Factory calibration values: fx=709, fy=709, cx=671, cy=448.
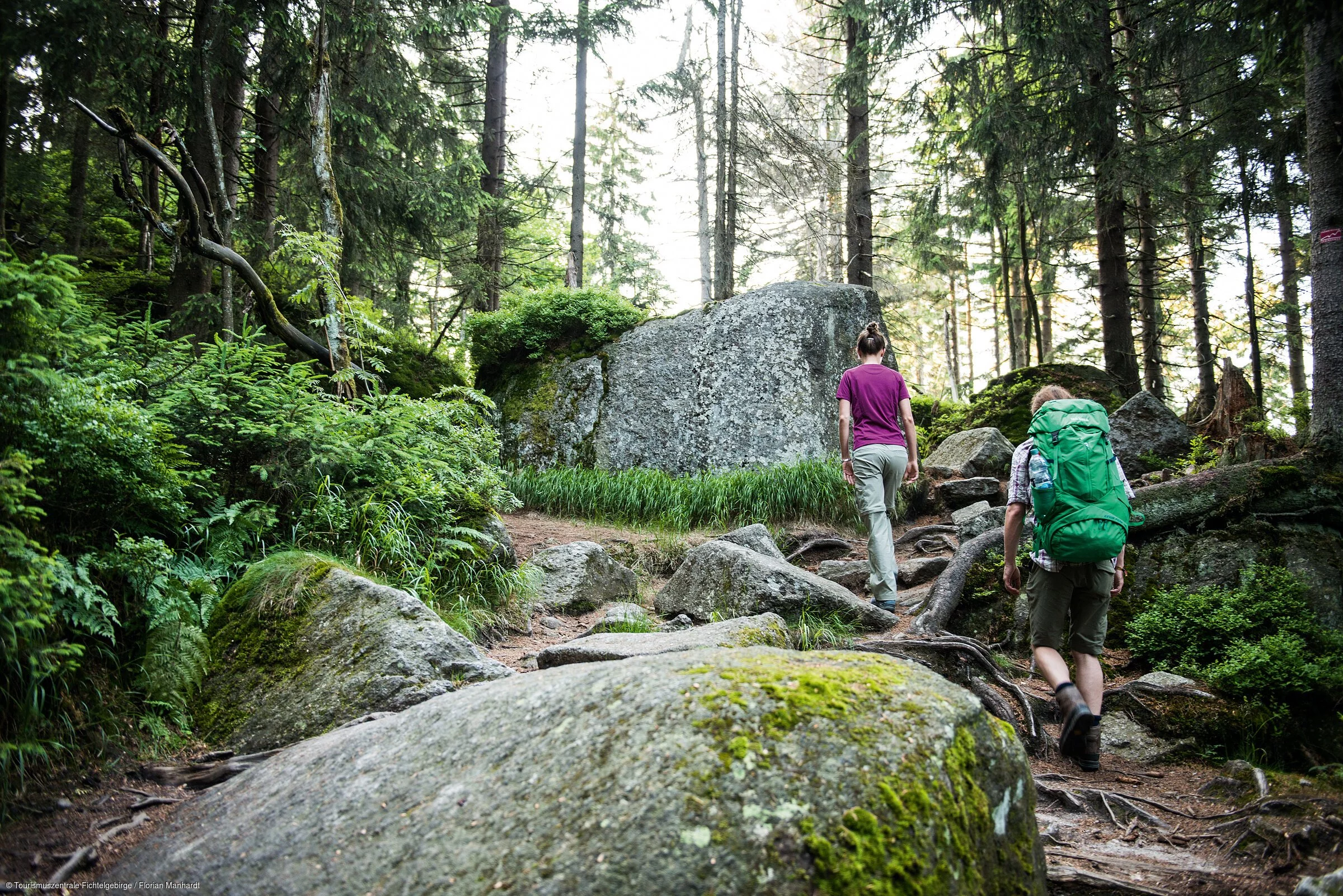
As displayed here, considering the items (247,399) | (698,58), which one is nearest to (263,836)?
(247,399)

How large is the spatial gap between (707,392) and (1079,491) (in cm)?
713

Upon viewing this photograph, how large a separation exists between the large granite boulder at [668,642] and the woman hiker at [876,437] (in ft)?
5.73

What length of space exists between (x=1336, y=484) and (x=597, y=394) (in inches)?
323

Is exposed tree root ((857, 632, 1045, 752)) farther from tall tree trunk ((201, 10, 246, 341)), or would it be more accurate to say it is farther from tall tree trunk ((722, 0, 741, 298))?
tall tree trunk ((722, 0, 741, 298))

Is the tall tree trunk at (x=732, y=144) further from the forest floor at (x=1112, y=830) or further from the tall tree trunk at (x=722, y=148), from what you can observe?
the forest floor at (x=1112, y=830)

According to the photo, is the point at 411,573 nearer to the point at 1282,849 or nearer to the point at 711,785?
the point at 711,785

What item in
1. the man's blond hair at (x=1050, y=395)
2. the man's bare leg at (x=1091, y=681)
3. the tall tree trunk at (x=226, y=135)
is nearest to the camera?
the man's bare leg at (x=1091, y=681)

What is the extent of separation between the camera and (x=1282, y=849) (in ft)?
8.74

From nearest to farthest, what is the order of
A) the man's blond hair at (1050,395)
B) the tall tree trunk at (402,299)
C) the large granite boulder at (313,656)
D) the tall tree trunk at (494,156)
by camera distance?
1. the large granite boulder at (313,656)
2. the man's blond hair at (1050,395)
3. the tall tree trunk at (402,299)
4. the tall tree trunk at (494,156)

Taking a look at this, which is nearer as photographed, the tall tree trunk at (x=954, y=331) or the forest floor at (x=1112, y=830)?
the forest floor at (x=1112, y=830)

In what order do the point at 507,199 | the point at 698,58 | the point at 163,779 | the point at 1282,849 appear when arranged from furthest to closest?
the point at 698,58, the point at 507,199, the point at 163,779, the point at 1282,849

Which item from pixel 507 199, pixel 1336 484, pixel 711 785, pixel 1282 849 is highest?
pixel 507 199

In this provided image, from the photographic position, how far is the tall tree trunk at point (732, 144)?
1609 cm

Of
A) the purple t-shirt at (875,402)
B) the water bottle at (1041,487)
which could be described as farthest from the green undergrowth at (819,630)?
the water bottle at (1041,487)
